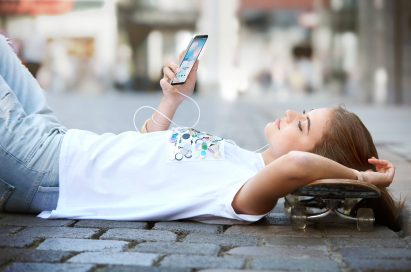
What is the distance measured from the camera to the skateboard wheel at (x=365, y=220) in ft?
11.5

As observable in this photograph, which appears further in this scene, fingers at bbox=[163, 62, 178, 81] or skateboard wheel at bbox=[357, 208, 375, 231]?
fingers at bbox=[163, 62, 178, 81]

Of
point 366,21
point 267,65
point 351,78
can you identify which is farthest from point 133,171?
point 267,65

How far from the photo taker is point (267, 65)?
108ft

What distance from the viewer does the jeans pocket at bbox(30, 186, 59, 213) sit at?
3.68m

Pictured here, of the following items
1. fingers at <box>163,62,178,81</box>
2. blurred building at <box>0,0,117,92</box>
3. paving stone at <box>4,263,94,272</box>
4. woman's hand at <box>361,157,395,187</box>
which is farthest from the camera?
blurred building at <box>0,0,117,92</box>

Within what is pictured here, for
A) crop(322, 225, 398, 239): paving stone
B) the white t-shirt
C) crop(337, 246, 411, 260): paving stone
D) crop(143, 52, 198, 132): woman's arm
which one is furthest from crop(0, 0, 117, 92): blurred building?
crop(337, 246, 411, 260): paving stone

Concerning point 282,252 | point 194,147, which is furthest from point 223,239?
point 194,147

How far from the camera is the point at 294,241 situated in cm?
327

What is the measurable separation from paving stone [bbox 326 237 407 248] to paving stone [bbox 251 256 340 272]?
0.31 meters

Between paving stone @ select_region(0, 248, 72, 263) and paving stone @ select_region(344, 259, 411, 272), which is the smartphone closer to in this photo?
paving stone @ select_region(0, 248, 72, 263)

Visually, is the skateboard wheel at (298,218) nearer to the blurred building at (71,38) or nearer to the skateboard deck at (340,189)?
the skateboard deck at (340,189)

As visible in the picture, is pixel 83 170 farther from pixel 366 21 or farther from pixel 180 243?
pixel 366 21

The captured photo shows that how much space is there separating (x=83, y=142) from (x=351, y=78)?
852 inches

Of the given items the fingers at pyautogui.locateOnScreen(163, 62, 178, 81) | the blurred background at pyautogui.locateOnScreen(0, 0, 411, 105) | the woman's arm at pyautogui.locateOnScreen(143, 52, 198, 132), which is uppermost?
the fingers at pyautogui.locateOnScreen(163, 62, 178, 81)
